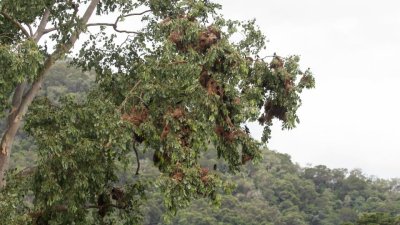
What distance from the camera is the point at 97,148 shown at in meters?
9.26

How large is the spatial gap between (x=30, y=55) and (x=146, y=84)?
6.23 ft

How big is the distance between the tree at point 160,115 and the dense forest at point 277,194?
1910 inches

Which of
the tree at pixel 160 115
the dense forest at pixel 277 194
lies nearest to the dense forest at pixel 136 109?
the tree at pixel 160 115

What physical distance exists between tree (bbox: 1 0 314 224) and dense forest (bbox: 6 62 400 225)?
48.5 metres

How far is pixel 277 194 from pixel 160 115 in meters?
69.4

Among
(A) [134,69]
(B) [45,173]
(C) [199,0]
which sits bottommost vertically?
(B) [45,173]

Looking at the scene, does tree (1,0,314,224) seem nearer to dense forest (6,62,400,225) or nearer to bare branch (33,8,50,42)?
bare branch (33,8,50,42)

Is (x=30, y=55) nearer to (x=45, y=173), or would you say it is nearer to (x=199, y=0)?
(x=45, y=173)

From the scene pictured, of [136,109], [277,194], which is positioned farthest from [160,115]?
[277,194]

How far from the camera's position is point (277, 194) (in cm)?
7744

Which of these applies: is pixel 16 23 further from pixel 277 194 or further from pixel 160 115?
pixel 277 194

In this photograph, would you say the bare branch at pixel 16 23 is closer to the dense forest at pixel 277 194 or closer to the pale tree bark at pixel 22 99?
the pale tree bark at pixel 22 99

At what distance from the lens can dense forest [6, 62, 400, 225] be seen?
219 ft

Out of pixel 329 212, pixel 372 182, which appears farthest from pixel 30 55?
pixel 372 182
